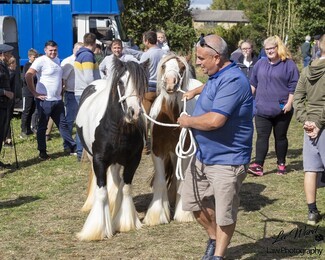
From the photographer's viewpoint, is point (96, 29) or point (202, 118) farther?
point (96, 29)

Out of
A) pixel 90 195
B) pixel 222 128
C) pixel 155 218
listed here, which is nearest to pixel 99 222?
pixel 155 218

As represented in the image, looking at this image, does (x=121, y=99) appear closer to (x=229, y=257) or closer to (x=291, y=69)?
(x=229, y=257)

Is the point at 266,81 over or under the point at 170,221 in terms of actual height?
over

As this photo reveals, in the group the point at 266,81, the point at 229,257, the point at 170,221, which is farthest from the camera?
the point at 266,81

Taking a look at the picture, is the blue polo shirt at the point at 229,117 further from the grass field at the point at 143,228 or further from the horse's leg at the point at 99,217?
the horse's leg at the point at 99,217

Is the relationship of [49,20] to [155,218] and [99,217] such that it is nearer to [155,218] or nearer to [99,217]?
[155,218]

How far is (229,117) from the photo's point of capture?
4.18m

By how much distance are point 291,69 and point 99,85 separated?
2.53 meters

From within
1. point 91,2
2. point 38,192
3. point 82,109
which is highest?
point 91,2

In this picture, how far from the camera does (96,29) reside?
682 inches

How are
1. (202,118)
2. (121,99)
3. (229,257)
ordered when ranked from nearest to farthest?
(202,118) < (229,257) < (121,99)

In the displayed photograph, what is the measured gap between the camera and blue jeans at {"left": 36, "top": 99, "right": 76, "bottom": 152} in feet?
30.5

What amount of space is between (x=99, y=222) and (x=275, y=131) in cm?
347

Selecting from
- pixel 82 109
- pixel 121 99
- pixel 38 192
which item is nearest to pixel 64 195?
pixel 38 192
